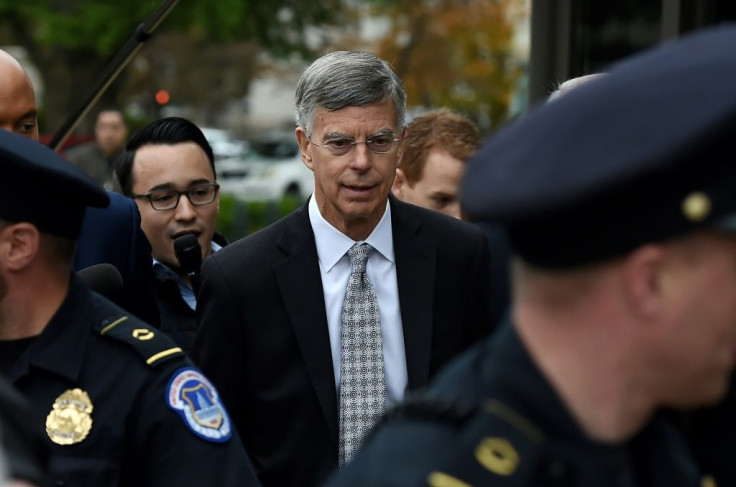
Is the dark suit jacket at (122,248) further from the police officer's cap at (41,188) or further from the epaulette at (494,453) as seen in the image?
the epaulette at (494,453)

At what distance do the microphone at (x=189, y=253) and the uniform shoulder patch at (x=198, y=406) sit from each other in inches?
84.5

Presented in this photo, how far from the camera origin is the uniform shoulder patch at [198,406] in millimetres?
3191

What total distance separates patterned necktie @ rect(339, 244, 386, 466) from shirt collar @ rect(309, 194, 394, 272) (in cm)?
18

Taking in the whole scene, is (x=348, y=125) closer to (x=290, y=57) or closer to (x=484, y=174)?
(x=484, y=174)

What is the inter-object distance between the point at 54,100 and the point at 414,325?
23.2 metres

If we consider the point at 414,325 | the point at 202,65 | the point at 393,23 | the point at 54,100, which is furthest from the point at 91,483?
the point at 202,65

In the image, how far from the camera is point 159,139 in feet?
19.0

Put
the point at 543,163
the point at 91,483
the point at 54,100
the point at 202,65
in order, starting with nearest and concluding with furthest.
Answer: the point at 543,163 < the point at 91,483 < the point at 54,100 < the point at 202,65

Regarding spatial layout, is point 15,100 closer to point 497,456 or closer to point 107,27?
point 497,456

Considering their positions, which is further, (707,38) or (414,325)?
(414,325)

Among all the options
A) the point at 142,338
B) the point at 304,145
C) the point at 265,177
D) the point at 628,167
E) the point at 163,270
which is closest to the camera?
the point at 628,167

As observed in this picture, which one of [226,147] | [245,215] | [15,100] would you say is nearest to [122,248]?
[15,100]

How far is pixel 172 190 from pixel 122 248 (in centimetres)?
95

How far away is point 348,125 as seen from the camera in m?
4.51
